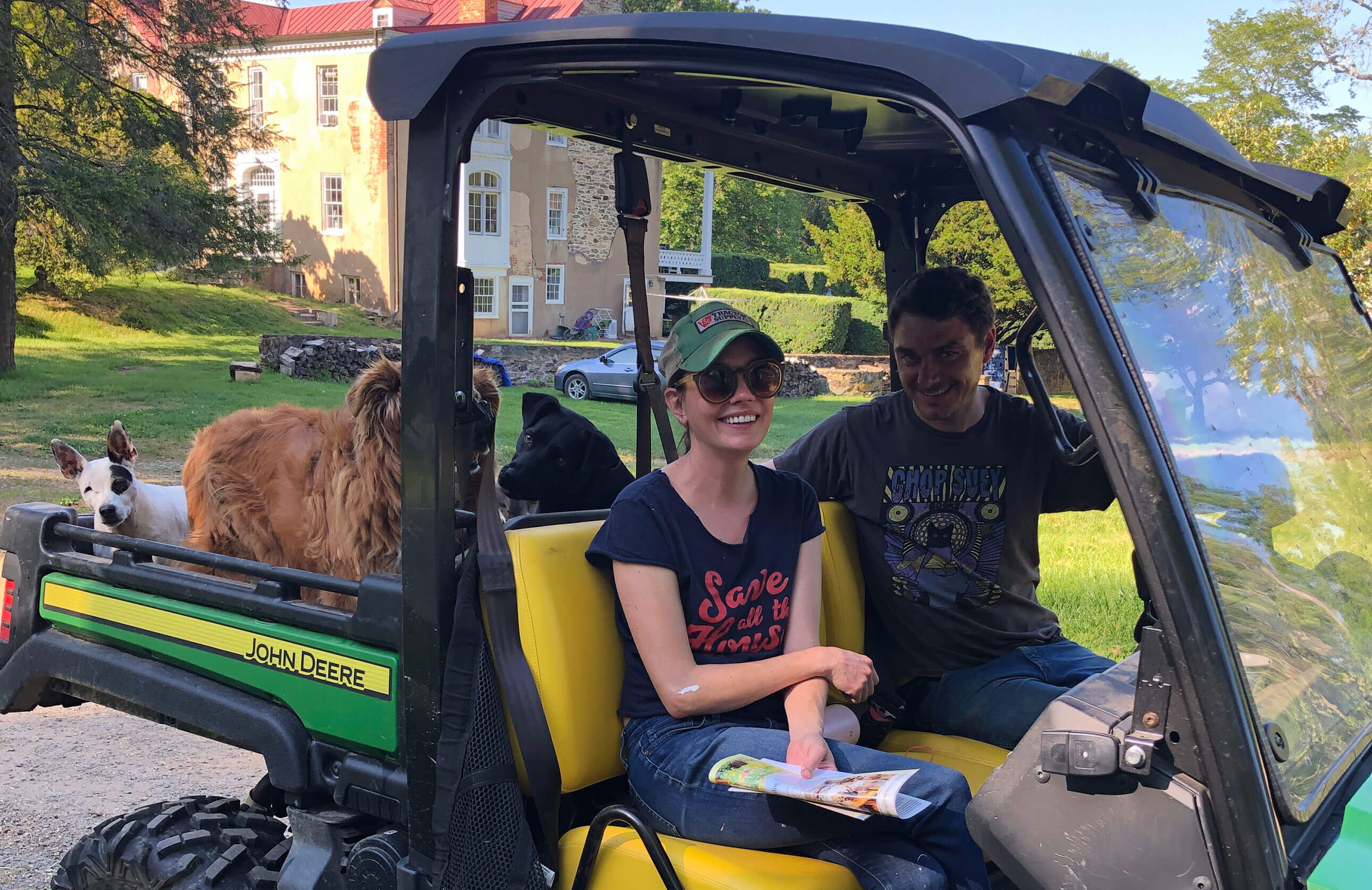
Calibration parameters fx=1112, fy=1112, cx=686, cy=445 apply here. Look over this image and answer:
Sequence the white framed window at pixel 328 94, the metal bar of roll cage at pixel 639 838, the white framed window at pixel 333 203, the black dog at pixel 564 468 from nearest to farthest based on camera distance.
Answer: the metal bar of roll cage at pixel 639 838, the black dog at pixel 564 468, the white framed window at pixel 328 94, the white framed window at pixel 333 203

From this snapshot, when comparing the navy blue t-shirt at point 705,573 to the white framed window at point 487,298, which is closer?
the navy blue t-shirt at point 705,573

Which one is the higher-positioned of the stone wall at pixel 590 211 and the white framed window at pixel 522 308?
Result: the stone wall at pixel 590 211

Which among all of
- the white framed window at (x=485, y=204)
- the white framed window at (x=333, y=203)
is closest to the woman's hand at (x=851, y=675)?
the white framed window at (x=485, y=204)

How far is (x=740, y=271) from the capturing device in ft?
134

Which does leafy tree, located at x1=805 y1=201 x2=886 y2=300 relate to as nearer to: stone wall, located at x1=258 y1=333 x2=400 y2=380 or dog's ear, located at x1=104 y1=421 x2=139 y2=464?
dog's ear, located at x1=104 y1=421 x2=139 y2=464

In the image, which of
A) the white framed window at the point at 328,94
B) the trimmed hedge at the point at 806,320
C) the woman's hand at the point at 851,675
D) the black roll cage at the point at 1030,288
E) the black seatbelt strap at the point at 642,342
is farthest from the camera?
the white framed window at the point at 328,94

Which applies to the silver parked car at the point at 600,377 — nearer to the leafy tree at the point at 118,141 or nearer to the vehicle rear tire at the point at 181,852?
the leafy tree at the point at 118,141

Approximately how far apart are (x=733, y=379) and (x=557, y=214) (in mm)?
34372

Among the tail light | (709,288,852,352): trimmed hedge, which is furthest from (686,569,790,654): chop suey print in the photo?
(709,288,852,352): trimmed hedge

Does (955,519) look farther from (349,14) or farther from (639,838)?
(349,14)

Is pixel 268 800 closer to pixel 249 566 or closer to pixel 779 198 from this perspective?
pixel 249 566

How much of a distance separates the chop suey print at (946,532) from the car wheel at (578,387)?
18392 mm

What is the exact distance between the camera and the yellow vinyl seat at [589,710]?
193cm

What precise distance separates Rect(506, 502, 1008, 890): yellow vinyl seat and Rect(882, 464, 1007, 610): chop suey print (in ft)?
1.60
